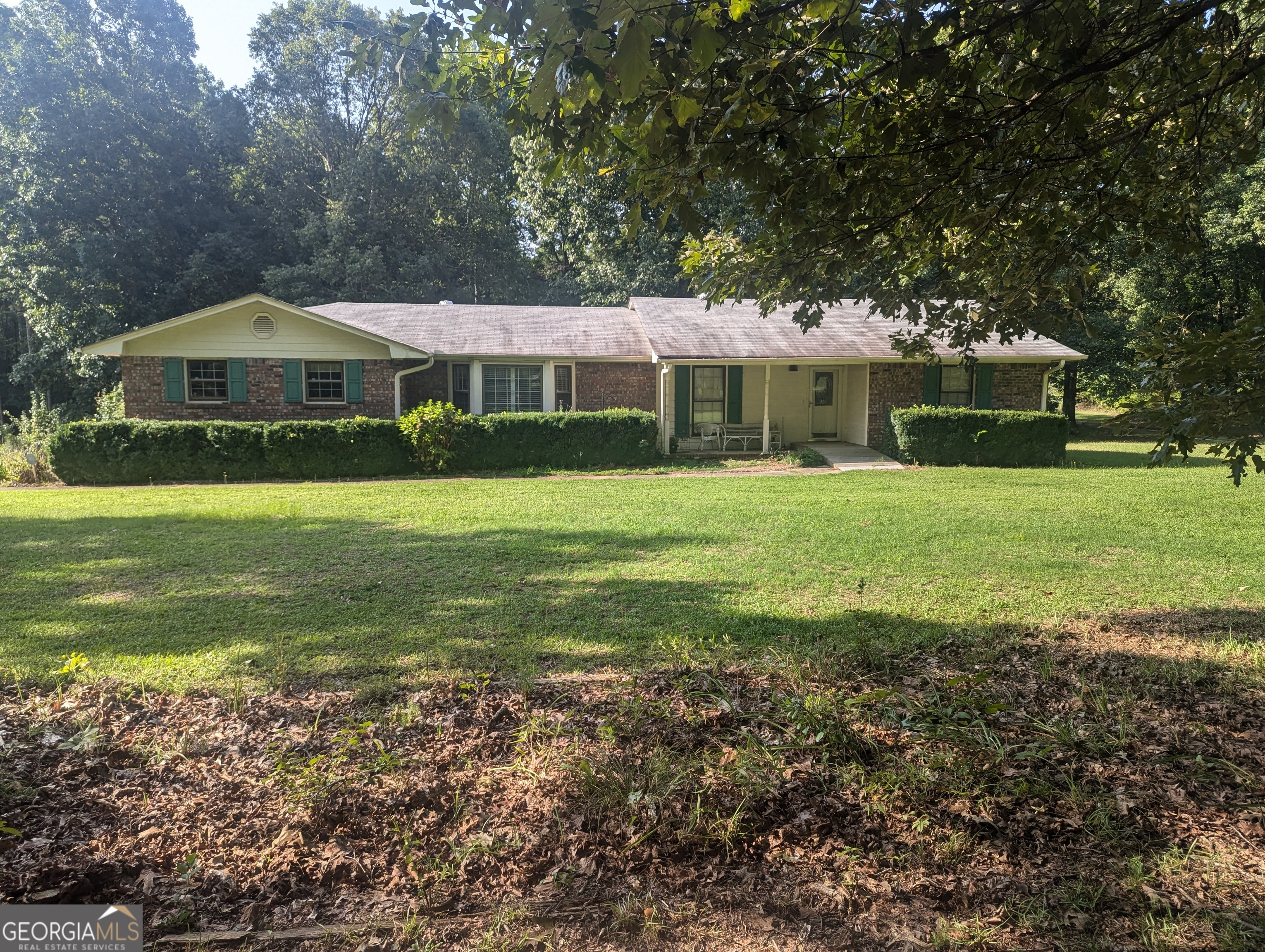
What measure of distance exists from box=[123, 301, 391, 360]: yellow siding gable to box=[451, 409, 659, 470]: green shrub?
3.95 m

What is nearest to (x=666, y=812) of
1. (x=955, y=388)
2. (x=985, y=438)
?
(x=985, y=438)

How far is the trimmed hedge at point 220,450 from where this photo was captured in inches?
585

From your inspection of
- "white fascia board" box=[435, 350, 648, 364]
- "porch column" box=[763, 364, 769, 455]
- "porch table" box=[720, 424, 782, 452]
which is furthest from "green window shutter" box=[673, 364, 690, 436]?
"porch column" box=[763, 364, 769, 455]

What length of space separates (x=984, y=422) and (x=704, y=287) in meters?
13.7

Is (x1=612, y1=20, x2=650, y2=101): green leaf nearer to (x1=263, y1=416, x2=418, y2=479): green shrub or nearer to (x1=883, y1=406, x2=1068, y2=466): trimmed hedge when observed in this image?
(x1=263, y1=416, x2=418, y2=479): green shrub

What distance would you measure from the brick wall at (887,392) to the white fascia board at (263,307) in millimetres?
11224

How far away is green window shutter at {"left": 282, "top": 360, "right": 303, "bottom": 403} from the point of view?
1831 cm

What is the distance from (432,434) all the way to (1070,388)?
2246 cm

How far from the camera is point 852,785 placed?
320cm

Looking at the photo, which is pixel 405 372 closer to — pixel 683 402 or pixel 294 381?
pixel 294 381

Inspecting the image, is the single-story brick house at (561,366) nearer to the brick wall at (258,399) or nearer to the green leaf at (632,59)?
the brick wall at (258,399)

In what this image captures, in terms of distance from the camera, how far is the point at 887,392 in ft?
64.5

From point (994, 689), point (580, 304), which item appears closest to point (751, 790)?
point (994, 689)

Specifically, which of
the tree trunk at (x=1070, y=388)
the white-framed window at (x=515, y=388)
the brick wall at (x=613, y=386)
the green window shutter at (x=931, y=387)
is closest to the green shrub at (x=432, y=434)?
the white-framed window at (x=515, y=388)
